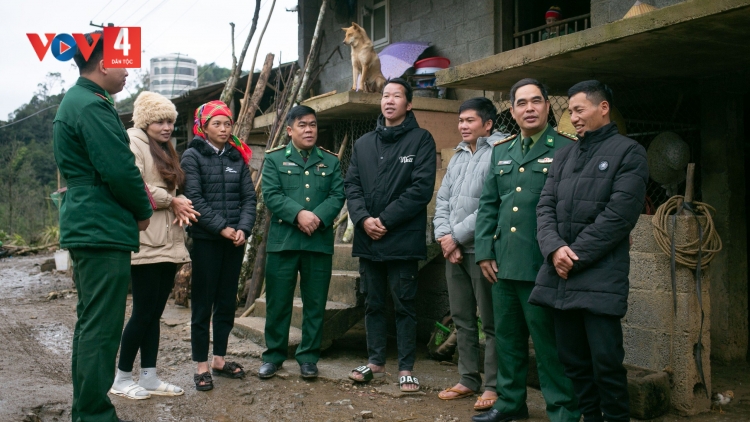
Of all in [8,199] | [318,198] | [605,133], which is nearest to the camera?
[605,133]

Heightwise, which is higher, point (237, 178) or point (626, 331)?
point (237, 178)

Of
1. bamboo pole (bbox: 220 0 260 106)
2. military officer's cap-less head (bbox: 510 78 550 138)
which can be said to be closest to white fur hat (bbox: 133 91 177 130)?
military officer's cap-less head (bbox: 510 78 550 138)

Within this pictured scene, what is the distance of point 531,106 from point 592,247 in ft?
3.32

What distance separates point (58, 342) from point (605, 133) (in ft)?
18.8

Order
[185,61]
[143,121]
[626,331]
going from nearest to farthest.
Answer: [143,121] → [626,331] → [185,61]

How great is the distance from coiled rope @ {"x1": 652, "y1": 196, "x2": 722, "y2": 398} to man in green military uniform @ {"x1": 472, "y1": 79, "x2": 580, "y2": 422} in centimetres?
100

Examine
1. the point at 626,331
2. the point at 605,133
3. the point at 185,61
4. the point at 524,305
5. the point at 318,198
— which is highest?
the point at 185,61

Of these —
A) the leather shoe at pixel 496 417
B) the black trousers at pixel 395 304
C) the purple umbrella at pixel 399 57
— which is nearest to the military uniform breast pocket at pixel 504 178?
the black trousers at pixel 395 304

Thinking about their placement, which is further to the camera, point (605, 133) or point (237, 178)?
point (237, 178)

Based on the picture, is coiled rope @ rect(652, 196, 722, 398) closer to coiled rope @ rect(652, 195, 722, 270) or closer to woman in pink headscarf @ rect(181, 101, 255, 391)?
coiled rope @ rect(652, 195, 722, 270)

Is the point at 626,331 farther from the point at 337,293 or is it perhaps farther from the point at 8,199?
the point at 8,199

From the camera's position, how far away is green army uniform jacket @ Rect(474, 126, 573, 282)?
141 inches

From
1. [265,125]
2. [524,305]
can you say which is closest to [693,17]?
[524,305]

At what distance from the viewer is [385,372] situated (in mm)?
4828
